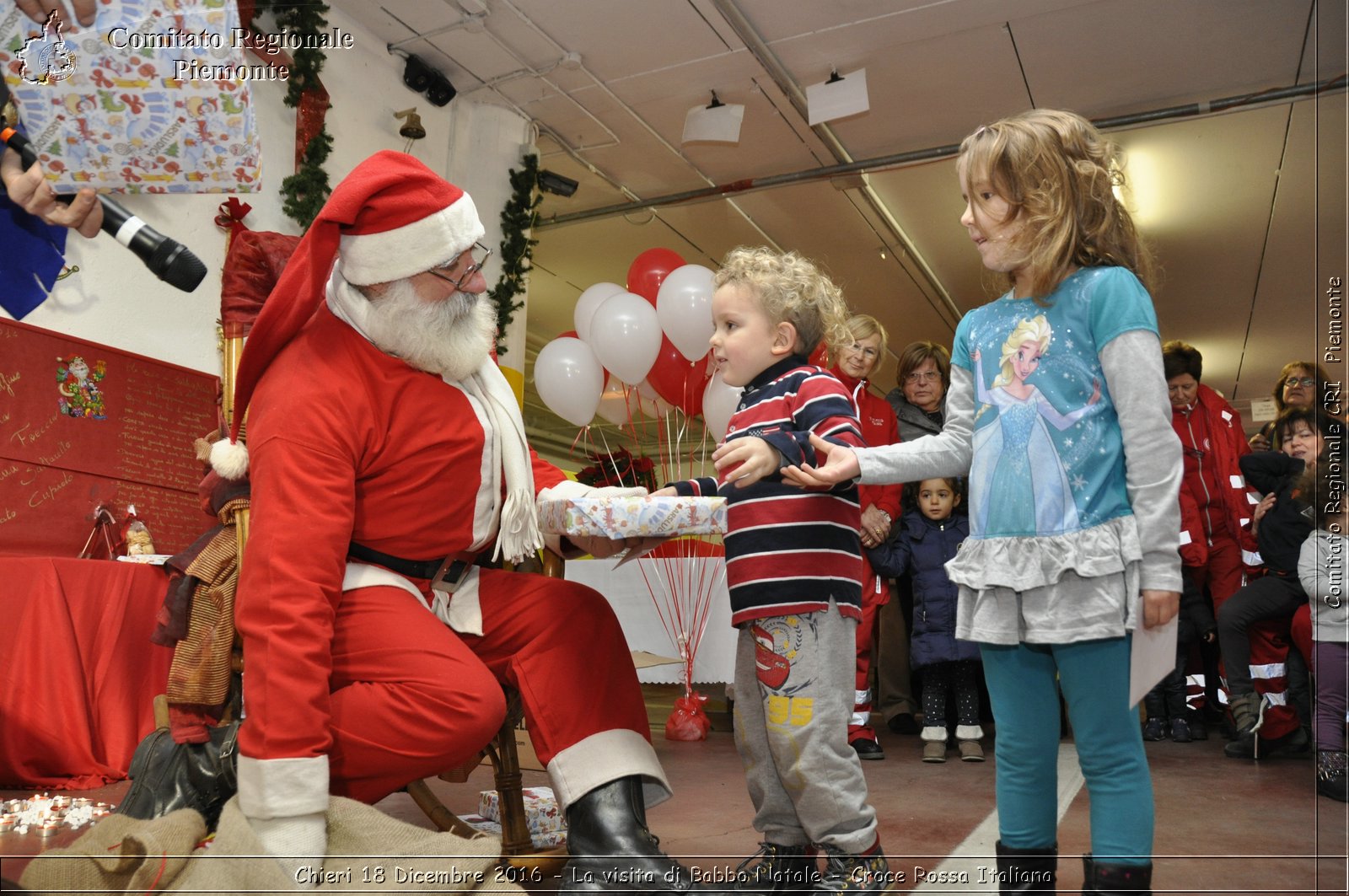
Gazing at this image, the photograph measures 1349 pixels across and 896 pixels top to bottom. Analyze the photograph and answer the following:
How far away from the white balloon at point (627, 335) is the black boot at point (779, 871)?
316cm

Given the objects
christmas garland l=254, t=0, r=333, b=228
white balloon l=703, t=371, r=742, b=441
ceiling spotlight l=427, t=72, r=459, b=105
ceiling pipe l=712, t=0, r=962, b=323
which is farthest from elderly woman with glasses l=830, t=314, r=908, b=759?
ceiling spotlight l=427, t=72, r=459, b=105

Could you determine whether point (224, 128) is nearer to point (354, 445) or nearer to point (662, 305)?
point (354, 445)

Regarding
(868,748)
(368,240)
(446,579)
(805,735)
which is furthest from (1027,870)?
(868,748)

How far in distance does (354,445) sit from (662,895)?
895 mm

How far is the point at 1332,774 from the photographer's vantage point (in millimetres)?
2701

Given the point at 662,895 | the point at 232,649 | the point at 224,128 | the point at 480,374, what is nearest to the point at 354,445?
the point at 480,374

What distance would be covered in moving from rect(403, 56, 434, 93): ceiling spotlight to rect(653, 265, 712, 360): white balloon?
1815mm

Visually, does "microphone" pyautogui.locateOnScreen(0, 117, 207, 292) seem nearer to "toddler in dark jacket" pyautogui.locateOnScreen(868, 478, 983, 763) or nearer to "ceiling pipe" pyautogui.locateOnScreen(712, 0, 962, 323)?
"toddler in dark jacket" pyautogui.locateOnScreen(868, 478, 983, 763)

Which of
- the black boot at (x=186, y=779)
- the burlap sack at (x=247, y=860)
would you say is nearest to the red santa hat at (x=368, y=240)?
the black boot at (x=186, y=779)

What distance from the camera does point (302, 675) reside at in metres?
1.46

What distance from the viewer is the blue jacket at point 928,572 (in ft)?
12.2

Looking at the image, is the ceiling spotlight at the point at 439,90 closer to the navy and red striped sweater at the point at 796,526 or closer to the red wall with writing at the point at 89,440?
the red wall with writing at the point at 89,440

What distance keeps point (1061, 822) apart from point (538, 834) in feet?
3.96

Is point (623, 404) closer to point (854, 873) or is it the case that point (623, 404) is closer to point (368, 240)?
point (368, 240)
